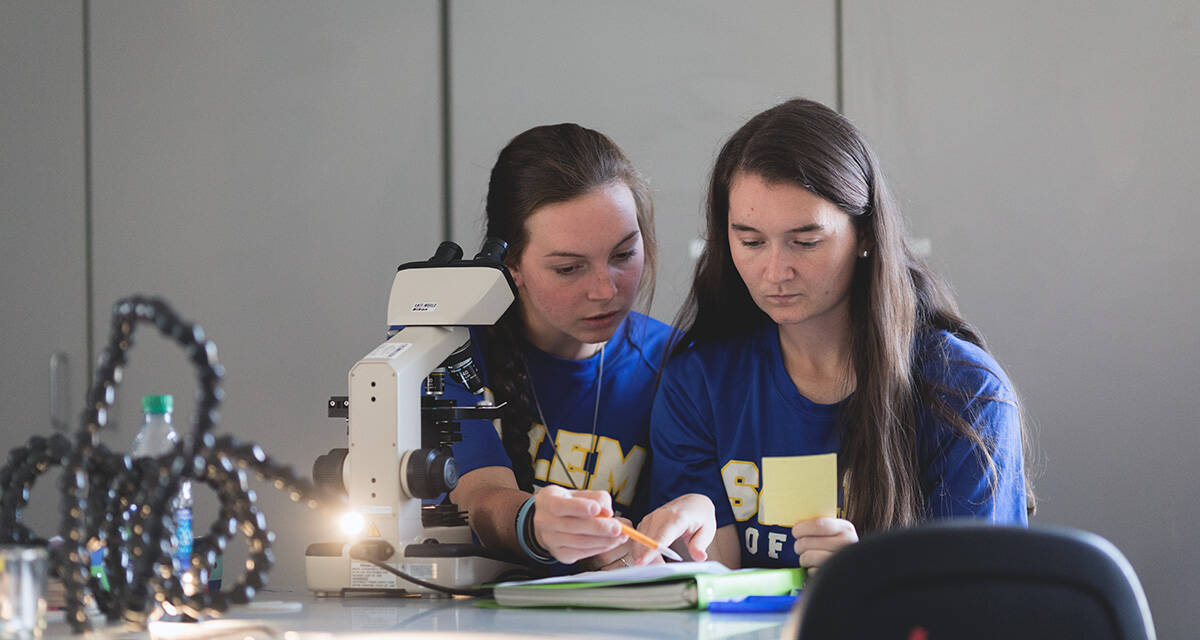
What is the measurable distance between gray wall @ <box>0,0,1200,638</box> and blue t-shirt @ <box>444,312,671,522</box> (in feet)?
2.55

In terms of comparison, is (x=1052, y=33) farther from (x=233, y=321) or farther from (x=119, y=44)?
(x=119, y=44)

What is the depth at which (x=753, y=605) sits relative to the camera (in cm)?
116

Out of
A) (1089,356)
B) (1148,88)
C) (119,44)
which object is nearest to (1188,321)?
(1089,356)

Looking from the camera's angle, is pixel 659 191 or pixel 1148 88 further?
pixel 659 191

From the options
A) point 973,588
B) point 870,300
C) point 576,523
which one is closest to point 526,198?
point 870,300

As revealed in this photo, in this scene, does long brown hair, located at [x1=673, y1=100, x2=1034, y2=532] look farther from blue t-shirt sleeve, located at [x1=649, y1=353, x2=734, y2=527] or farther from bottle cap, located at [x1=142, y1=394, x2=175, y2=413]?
bottle cap, located at [x1=142, y1=394, x2=175, y2=413]

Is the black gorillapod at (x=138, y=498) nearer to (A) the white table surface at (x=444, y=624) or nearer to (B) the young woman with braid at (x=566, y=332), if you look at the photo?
(A) the white table surface at (x=444, y=624)

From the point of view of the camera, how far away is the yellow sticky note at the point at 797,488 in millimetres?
1564

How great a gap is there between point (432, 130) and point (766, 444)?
4.84 ft

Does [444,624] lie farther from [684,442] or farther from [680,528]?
[684,442]

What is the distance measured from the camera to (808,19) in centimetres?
265

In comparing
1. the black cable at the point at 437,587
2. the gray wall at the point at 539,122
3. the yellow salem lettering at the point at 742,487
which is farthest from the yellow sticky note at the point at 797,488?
the gray wall at the point at 539,122

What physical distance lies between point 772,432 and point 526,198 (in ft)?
1.90

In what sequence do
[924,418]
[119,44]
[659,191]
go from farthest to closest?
1. [119,44]
2. [659,191]
3. [924,418]
